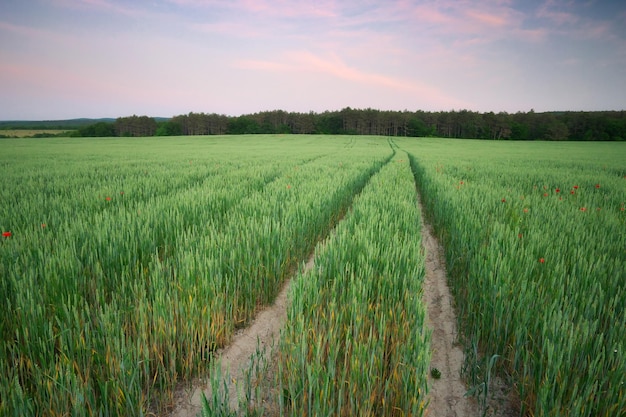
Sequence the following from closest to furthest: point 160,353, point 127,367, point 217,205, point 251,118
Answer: point 127,367, point 160,353, point 217,205, point 251,118

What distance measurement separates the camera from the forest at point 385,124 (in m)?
72.5

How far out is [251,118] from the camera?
8931cm

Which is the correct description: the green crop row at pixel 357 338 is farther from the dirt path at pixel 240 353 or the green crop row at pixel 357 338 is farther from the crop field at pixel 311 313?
the dirt path at pixel 240 353

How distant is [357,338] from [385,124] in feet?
300

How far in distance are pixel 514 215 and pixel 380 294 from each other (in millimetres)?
2817

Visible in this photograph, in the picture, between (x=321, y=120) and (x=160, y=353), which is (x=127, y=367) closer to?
(x=160, y=353)

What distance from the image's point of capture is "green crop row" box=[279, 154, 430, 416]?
4.14ft

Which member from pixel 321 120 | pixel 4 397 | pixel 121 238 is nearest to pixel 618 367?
pixel 4 397

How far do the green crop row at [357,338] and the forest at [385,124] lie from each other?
8458 centimetres

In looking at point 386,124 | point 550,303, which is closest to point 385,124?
point 386,124

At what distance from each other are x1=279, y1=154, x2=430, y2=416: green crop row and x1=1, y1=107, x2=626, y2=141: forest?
277 feet

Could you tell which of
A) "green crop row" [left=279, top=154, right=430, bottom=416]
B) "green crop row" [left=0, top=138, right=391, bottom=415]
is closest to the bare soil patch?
"green crop row" [left=279, top=154, right=430, bottom=416]

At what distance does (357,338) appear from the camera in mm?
1632

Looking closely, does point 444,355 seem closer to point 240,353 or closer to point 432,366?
point 432,366
